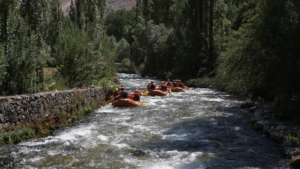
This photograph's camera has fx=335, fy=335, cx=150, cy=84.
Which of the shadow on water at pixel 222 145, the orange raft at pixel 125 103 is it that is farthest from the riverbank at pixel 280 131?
the orange raft at pixel 125 103

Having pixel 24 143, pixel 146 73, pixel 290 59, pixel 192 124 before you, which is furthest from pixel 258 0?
pixel 146 73

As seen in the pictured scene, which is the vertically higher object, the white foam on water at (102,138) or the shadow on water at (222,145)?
the white foam on water at (102,138)

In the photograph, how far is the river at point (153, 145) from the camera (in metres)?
7.37

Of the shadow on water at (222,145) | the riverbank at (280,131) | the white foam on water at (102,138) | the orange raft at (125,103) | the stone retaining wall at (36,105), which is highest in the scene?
the stone retaining wall at (36,105)

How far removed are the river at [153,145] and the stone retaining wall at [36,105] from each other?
2.12 feet

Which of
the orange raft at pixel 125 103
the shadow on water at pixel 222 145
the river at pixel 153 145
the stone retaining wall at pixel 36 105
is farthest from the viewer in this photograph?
the orange raft at pixel 125 103

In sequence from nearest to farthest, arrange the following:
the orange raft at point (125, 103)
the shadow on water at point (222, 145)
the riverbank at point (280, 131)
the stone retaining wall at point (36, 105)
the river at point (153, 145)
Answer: the river at point (153, 145)
the shadow on water at point (222, 145)
the riverbank at point (280, 131)
the stone retaining wall at point (36, 105)
the orange raft at point (125, 103)

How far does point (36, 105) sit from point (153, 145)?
363 centimetres

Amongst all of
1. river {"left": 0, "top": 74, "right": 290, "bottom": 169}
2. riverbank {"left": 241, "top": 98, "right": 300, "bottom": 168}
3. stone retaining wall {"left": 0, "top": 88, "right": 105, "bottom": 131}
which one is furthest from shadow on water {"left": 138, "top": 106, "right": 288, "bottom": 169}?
stone retaining wall {"left": 0, "top": 88, "right": 105, "bottom": 131}

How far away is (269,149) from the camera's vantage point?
855cm

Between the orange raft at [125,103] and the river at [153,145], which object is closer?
the river at [153,145]

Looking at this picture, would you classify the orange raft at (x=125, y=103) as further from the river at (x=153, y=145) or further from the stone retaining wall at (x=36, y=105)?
the river at (x=153, y=145)

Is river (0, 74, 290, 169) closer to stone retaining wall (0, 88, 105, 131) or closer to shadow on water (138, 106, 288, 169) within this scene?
shadow on water (138, 106, 288, 169)

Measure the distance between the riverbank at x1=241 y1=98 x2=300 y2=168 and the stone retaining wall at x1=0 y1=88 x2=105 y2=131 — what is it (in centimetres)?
653
